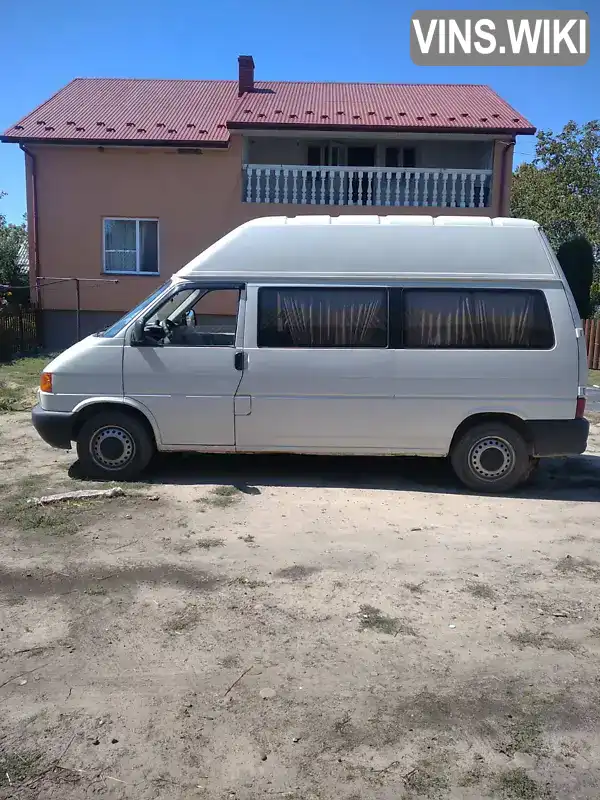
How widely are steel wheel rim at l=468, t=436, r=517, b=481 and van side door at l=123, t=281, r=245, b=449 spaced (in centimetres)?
233

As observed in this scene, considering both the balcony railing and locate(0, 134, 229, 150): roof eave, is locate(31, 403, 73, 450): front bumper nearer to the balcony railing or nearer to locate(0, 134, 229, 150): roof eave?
locate(0, 134, 229, 150): roof eave

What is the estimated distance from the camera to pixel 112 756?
2.77 m

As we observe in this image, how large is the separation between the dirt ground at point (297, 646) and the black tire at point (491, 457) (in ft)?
Result: 0.77

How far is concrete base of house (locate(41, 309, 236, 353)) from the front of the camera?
1766 cm

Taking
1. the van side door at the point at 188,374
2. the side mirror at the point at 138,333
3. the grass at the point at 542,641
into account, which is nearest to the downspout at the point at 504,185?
the van side door at the point at 188,374

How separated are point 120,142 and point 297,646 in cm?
1583

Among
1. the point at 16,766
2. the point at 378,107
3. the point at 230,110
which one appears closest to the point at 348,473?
the point at 16,766

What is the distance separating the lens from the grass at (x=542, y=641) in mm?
3709

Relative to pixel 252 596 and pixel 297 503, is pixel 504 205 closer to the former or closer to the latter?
pixel 297 503

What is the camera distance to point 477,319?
634cm

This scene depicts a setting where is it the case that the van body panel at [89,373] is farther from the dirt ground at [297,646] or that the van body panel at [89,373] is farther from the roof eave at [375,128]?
the roof eave at [375,128]

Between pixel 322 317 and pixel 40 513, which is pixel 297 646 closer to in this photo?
pixel 40 513

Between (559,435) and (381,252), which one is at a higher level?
(381,252)

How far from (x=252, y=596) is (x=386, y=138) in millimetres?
15859
